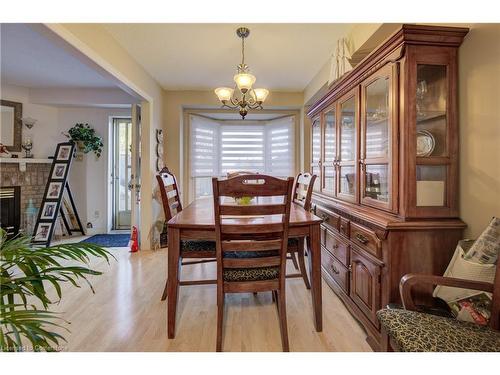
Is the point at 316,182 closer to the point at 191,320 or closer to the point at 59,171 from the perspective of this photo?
the point at 191,320

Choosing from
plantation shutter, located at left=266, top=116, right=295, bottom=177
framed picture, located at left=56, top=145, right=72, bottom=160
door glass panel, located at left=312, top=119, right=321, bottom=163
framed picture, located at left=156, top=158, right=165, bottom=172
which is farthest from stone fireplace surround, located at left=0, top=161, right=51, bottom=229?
door glass panel, located at left=312, top=119, right=321, bottom=163

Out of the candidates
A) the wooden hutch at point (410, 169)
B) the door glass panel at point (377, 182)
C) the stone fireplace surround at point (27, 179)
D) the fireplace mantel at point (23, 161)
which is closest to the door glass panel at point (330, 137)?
the door glass panel at point (377, 182)

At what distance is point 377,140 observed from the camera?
1833 millimetres

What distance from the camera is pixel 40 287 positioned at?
896mm

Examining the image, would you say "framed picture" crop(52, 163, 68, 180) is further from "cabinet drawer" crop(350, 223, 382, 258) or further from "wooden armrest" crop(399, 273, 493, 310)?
"wooden armrest" crop(399, 273, 493, 310)

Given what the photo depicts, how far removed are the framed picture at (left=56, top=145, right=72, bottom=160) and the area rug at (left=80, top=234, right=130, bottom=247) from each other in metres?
1.37

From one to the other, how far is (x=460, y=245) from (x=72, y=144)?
16.3ft

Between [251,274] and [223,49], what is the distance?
7.80ft

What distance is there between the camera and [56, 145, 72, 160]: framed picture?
4.15m

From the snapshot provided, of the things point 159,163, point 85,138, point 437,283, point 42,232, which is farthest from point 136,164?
point 437,283

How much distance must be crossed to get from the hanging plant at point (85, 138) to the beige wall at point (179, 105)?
48.1 inches

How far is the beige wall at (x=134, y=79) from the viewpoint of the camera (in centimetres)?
199
